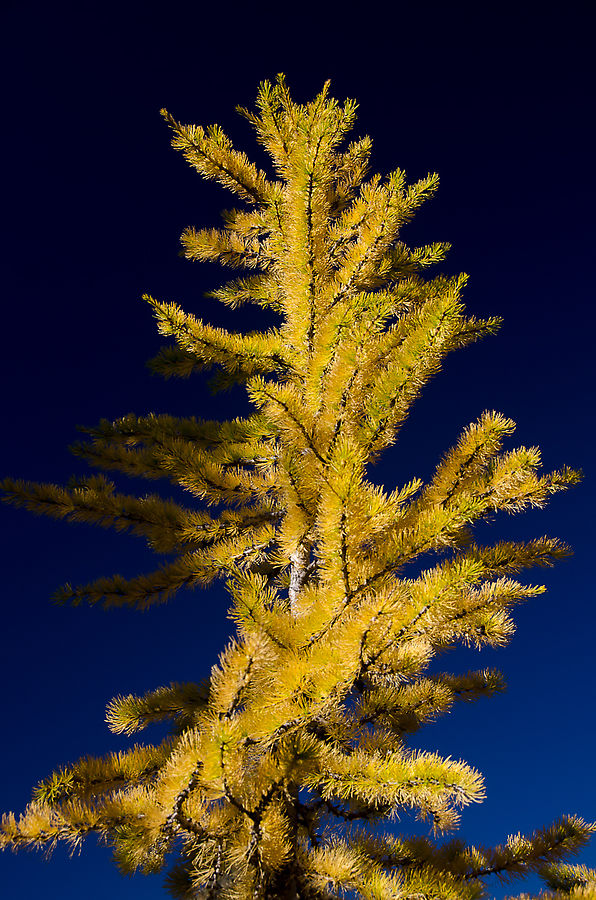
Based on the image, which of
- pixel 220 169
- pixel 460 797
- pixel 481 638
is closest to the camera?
pixel 460 797

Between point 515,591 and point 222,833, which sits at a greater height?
point 515,591

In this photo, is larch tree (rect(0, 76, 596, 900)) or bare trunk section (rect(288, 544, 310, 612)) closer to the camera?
larch tree (rect(0, 76, 596, 900))

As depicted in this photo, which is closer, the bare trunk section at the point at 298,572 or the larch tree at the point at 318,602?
the larch tree at the point at 318,602

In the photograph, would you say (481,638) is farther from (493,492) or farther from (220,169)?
(220,169)

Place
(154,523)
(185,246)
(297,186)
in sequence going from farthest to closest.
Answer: (185,246) < (154,523) < (297,186)

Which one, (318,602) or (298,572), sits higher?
(298,572)

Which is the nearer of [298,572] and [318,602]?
[318,602]

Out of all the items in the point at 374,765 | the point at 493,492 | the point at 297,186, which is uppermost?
the point at 297,186

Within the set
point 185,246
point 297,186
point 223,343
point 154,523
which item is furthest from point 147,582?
point 185,246
